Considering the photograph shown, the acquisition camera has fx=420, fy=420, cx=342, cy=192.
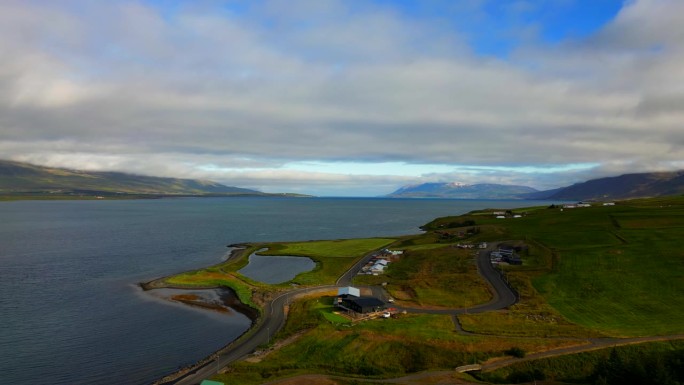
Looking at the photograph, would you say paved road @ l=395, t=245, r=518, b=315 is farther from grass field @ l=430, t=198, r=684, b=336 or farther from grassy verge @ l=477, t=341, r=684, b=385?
grassy verge @ l=477, t=341, r=684, b=385

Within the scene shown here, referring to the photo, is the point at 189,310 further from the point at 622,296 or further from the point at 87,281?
the point at 622,296

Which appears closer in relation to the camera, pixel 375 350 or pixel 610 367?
pixel 610 367

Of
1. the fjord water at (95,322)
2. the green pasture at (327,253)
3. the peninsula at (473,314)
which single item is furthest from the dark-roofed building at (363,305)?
the green pasture at (327,253)

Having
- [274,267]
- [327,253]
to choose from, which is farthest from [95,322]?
[327,253]

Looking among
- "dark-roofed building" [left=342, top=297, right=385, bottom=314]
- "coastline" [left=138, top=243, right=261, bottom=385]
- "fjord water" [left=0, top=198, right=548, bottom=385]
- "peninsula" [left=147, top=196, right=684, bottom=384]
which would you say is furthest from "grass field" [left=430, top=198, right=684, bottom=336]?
"fjord water" [left=0, top=198, right=548, bottom=385]

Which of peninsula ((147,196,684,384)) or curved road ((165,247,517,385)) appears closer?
peninsula ((147,196,684,384))

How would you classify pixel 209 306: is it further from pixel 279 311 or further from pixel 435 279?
pixel 435 279

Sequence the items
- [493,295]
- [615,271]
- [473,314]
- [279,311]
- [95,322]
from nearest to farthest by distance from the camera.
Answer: [473,314]
[95,322]
[279,311]
[493,295]
[615,271]
